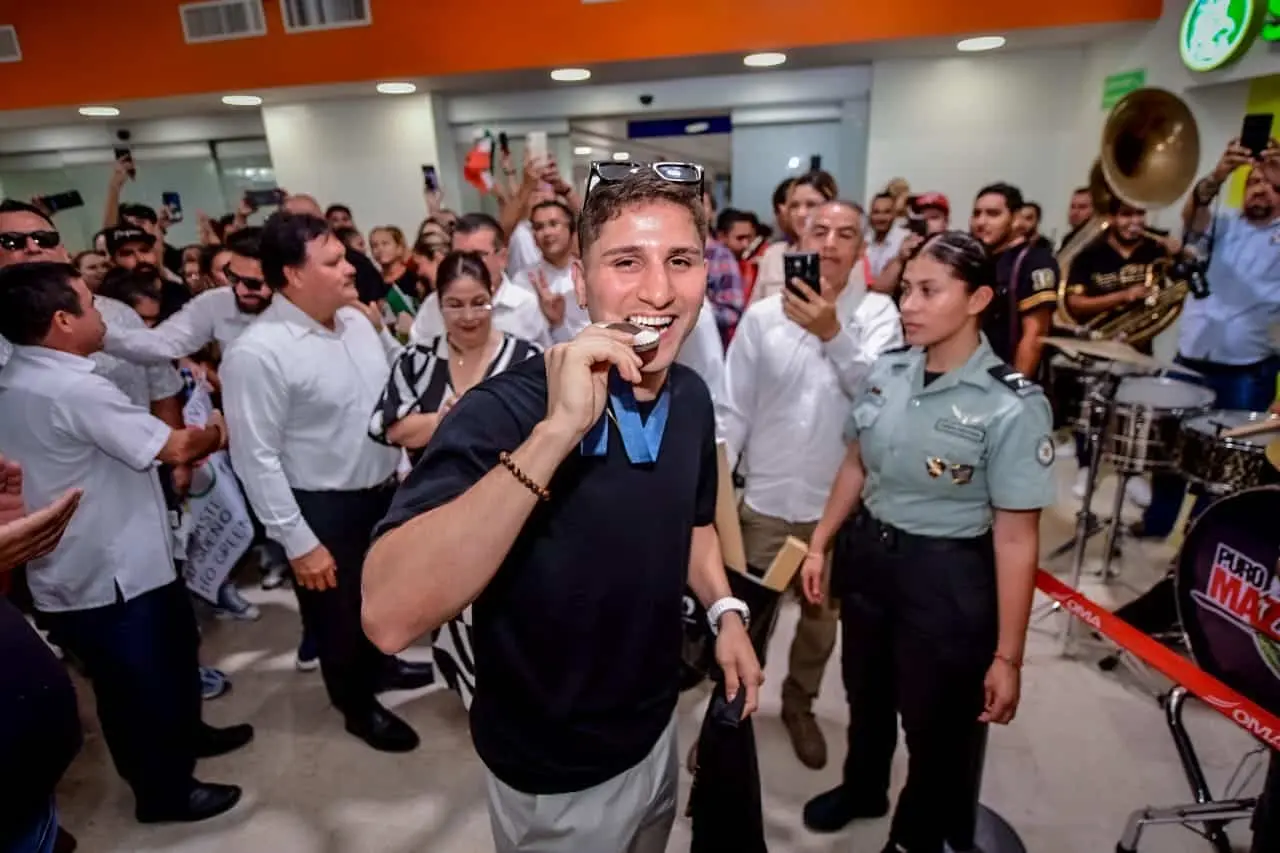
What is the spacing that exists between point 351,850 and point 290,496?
1.08m

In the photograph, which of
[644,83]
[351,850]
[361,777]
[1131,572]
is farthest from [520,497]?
[644,83]

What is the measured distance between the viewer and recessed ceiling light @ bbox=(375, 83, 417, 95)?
6.45m

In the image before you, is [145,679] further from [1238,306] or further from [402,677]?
[1238,306]

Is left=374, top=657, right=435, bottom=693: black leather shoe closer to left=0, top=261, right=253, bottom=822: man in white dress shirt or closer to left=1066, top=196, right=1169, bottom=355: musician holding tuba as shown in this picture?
left=0, top=261, right=253, bottom=822: man in white dress shirt

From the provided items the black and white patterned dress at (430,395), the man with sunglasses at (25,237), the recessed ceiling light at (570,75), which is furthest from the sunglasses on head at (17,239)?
the recessed ceiling light at (570,75)

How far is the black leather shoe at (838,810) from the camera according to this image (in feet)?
6.97

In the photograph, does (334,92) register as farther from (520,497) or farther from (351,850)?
(520,497)

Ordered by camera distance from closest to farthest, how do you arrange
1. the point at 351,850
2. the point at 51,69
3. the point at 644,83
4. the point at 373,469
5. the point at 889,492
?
the point at 889,492, the point at 351,850, the point at 373,469, the point at 51,69, the point at 644,83

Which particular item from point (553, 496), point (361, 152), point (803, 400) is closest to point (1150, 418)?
point (803, 400)

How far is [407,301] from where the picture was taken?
5.11 m

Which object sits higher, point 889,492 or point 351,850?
point 889,492

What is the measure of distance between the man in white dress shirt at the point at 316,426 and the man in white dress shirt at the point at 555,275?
89 cm

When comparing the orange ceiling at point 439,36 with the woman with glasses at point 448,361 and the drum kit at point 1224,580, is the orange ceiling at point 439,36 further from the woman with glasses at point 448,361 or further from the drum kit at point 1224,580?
the woman with glasses at point 448,361

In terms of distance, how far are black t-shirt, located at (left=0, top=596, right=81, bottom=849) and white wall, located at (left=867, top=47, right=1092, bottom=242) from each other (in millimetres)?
6620
